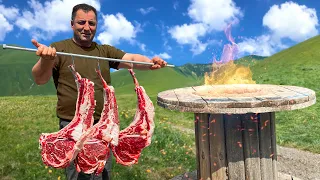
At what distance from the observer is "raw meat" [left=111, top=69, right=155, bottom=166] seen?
2914 millimetres

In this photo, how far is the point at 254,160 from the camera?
155 inches

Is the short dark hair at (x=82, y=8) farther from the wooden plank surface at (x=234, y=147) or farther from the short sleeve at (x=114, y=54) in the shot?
the wooden plank surface at (x=234, y=147)

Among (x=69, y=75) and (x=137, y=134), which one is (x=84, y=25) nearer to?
(x=69, y=75)

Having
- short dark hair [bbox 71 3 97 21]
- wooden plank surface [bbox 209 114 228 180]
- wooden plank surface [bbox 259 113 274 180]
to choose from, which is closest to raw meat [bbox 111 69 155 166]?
short dark hair [bbox 71 3 97 21]

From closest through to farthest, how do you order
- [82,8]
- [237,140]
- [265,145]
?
[82,8], [237,140], [265,145]

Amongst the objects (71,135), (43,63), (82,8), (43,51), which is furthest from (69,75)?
(71,135)

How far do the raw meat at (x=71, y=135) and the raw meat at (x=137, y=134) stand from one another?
1.40ft

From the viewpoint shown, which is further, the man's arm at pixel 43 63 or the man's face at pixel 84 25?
the man's face at pixel 84 25

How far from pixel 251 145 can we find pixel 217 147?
413mm

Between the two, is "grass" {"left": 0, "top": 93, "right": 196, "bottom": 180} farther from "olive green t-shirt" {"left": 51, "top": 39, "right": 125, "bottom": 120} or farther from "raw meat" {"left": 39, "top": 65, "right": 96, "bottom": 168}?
"raw meat" {"left": 39, "top": 65, "right": 96, "bottom": 168}

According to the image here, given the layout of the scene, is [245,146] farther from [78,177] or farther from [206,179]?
[78,177]

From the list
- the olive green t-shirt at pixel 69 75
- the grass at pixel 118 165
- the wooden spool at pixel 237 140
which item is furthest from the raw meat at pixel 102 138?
the grass at pixel 118 165

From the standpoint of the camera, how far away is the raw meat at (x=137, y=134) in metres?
2.91

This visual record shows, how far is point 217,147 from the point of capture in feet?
12.9
